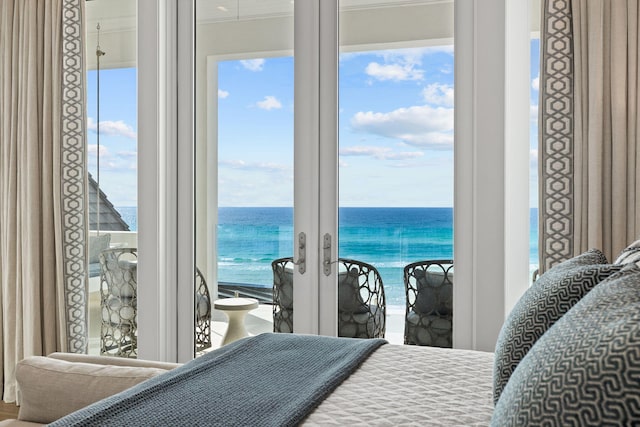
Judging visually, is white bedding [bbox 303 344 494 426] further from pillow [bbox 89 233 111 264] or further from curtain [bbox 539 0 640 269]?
pillow [bbox 89 233 111 264]

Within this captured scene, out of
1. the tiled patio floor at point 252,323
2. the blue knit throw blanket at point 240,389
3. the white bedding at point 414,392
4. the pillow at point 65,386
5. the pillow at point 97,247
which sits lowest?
the tiled patio floor at point 252,323

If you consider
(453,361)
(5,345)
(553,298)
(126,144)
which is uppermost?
(126,144)

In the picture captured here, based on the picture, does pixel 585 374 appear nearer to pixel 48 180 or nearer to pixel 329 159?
pixel 329 159

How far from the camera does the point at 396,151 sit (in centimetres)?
319

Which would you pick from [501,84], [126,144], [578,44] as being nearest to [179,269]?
[126,144]

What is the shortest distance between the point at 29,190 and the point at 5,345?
3.09 ft

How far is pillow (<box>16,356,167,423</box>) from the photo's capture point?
1.67m

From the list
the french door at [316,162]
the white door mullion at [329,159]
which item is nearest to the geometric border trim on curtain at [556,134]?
the french door at [316,162]

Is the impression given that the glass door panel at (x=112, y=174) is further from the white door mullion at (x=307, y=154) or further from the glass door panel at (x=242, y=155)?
the white door mullion at (x=307, y=154)

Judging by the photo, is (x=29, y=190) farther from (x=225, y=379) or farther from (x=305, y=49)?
(x=225, y=379)

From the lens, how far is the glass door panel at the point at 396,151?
3.11 meters

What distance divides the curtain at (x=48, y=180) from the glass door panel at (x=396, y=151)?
156 centimetres

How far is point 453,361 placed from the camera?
5.79ft

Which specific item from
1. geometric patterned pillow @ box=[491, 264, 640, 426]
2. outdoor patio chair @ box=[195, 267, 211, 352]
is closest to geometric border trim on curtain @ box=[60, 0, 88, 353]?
outdoor patio chair @ box=[195, 267, 211, 352]
